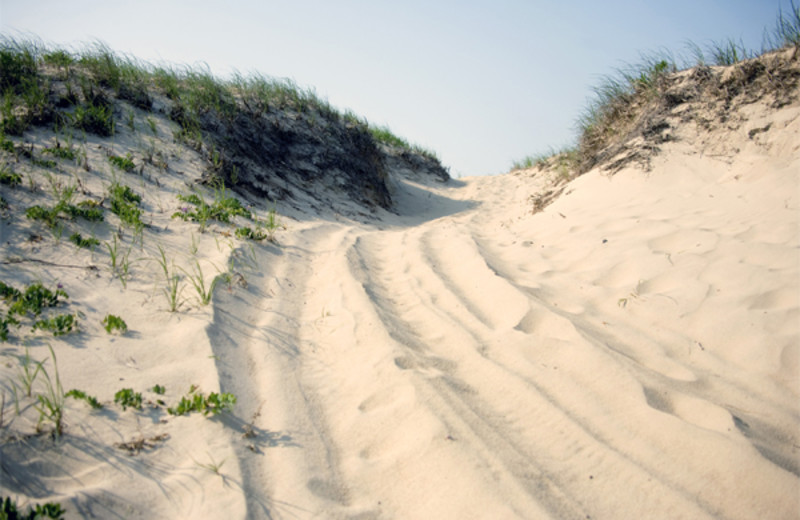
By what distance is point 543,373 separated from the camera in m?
2.23

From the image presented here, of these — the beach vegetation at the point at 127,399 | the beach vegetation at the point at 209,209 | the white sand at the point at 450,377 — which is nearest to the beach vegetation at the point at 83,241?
the white sand at the point at 450,377

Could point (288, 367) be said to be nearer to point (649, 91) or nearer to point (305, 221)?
point (305, 221)

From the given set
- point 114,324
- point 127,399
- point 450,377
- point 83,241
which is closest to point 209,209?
point 83,241

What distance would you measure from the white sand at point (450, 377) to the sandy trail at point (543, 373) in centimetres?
1

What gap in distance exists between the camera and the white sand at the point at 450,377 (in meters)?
1.56

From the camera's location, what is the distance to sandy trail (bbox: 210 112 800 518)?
1600 mm

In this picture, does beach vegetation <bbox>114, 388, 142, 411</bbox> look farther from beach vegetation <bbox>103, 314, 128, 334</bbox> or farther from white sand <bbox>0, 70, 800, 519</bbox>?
beach vegetation <bbox>103, 314, 128, 334</bbox>

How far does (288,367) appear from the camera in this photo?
237cm

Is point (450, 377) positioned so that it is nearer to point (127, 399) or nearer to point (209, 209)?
point (127, 399)

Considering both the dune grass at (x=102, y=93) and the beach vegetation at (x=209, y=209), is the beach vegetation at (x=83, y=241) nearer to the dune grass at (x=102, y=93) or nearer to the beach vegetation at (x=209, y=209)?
the beach vegetation at (x=209, y=209)

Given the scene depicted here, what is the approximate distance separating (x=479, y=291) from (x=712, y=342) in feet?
Answer: 4.88

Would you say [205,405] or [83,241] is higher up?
[83,241]

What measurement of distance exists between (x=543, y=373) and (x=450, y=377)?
498 mm

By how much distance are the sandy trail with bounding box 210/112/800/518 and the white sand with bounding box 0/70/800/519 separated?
1cm
